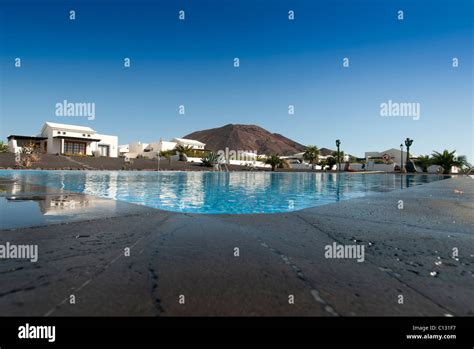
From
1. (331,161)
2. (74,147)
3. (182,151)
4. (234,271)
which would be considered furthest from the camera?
(331,161)

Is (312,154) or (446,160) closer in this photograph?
(446,160)

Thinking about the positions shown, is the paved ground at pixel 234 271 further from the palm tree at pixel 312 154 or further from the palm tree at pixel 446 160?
the palm tree at pixel 312 154

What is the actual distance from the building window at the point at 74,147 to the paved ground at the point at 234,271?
4982 cm

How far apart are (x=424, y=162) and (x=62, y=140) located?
6380 centimetres

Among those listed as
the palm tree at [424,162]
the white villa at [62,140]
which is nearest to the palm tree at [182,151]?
the white villa at [62,140]

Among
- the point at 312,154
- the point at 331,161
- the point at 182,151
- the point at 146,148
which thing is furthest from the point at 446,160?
the point at 146,148

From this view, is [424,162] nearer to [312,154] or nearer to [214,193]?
[312,154]

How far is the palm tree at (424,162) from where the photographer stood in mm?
50475

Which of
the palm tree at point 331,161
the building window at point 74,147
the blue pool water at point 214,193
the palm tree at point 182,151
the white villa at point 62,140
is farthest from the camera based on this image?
the palm tree at point 331,161

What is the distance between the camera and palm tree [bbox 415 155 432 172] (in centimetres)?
5047

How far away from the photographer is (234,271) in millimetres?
2631

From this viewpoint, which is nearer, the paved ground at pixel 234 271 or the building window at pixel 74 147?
the paved ground at pixel 234 271

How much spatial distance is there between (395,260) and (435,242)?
1262 millimetres

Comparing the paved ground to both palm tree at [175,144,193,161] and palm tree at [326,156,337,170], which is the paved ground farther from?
palm tree at [326,156,337,170]
